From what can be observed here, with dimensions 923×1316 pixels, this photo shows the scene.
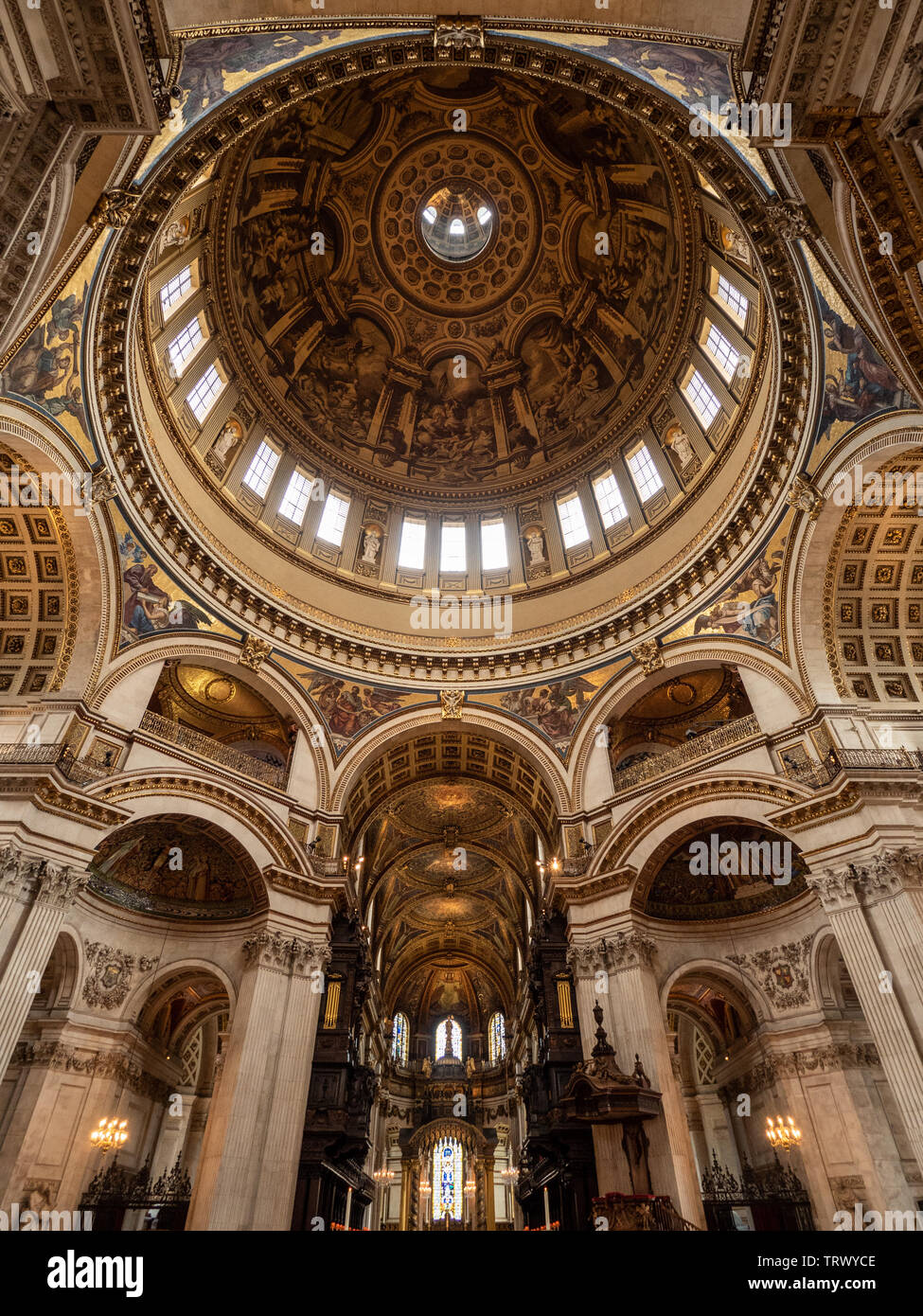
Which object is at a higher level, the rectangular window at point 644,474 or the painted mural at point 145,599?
the rectangular window at point 644,474

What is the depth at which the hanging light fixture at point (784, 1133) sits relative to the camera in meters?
16.0

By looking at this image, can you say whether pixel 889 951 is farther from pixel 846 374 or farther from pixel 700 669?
pixel 846 374

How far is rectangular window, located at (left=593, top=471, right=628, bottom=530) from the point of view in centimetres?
2462

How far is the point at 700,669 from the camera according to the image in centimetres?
2028

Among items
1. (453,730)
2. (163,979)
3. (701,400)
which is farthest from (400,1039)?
(701,400)

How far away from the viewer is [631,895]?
17562 millimetres

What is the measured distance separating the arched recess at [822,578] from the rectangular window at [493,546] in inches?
446

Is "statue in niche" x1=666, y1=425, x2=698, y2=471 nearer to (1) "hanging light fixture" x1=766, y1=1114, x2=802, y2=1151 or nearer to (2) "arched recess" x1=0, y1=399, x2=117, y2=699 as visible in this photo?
(2) "arched recess" x1=0, y1=399, x2=117, y2=699

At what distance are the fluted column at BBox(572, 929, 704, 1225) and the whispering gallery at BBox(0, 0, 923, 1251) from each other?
0.36ft

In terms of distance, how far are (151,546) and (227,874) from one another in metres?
9.27

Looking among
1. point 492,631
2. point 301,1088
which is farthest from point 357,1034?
point 492,631

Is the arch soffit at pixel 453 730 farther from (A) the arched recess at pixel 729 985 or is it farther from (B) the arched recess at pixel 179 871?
(A) the arched recess at pixel 729 985

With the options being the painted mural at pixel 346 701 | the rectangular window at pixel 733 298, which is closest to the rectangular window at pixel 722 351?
the rectangular window at pixel 733 298

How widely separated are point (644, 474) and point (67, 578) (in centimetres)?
1821
